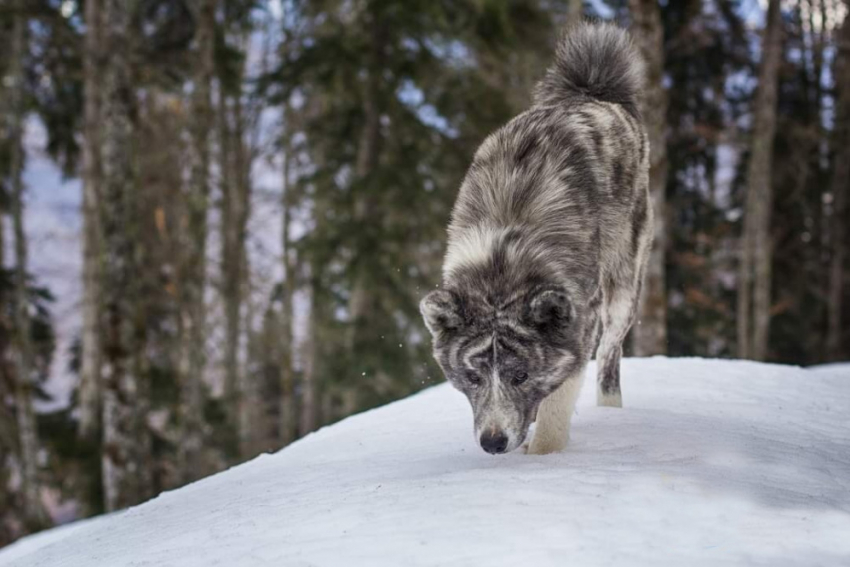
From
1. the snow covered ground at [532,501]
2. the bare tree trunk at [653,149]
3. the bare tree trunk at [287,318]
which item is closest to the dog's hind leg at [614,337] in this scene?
the snow covered ground at [532,501]

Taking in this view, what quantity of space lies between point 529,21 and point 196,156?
8764mm

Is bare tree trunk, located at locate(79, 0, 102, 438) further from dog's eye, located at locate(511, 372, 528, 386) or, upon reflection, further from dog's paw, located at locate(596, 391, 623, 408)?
dog's eye, located at locate(511, 372, 528, 386)

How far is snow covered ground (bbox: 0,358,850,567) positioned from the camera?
3338 mm

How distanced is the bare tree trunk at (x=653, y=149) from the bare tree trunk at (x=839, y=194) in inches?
453

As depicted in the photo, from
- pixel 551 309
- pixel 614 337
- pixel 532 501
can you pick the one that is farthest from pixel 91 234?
pixel 532 501

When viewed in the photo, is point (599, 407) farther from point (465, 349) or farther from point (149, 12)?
point (149, 12)

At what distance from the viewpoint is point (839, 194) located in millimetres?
22312

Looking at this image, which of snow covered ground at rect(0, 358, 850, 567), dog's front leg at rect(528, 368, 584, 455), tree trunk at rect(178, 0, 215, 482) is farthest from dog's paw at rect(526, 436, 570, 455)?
tree trunk at rect(178, 0, 215, 482)

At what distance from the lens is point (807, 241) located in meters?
23.0

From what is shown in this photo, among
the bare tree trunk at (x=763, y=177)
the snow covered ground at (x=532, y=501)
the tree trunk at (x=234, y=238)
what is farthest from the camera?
the tree trunk at (x=234, y=238)

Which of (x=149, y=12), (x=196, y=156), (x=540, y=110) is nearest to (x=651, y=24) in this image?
(x=540, y=110)

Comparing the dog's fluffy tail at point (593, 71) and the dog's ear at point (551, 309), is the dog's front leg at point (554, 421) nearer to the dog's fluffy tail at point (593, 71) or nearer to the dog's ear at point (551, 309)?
the dog's ear at point (551, 309)

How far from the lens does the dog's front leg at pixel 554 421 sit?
5047mm

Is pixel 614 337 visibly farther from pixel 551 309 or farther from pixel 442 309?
pixel 442 309
